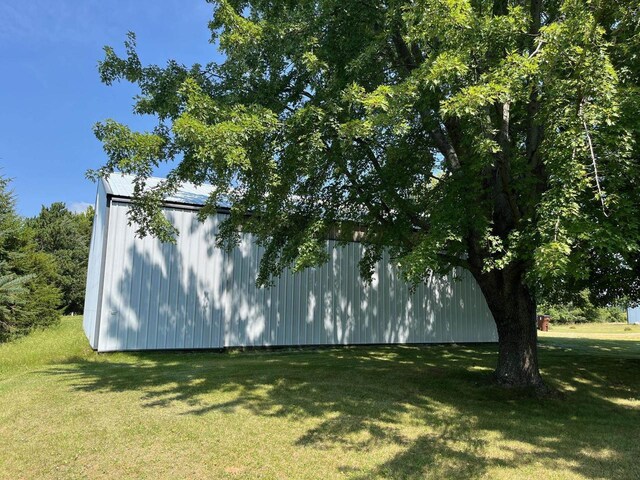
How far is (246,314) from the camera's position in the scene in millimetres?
14516

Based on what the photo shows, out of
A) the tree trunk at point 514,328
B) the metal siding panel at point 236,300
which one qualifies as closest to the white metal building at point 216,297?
the metal siding panel at point 236,300

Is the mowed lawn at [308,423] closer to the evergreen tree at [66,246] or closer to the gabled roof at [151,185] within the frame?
the gabled roof at [151,185]

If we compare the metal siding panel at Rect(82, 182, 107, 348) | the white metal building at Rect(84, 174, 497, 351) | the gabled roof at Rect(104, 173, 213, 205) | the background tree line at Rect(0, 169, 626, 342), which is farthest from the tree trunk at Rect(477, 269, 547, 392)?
the metal siding panel at Rect(82, 182, 107, 348)

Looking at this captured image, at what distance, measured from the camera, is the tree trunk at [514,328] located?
8264 mm

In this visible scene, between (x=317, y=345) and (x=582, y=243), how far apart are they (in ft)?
36.6

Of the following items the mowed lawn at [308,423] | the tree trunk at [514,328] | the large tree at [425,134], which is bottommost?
the mowed lawn at [308,423]

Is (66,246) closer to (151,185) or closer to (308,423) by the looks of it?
(151,185)

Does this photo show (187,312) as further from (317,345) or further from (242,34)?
(242,34)

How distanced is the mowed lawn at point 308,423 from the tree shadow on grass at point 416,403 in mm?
31

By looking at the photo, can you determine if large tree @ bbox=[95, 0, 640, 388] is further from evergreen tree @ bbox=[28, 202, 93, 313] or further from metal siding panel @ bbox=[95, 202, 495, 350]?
evergreen tree @ bbox=[28, 202, 93, 313]

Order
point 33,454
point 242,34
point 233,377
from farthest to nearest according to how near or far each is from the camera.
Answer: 1. point 233,377
2. point 242,34
3. point 33,454

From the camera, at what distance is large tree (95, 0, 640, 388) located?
5.25 m

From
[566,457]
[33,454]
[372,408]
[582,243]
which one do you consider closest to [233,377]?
[372,408]

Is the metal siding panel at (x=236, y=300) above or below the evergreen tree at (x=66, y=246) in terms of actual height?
below
